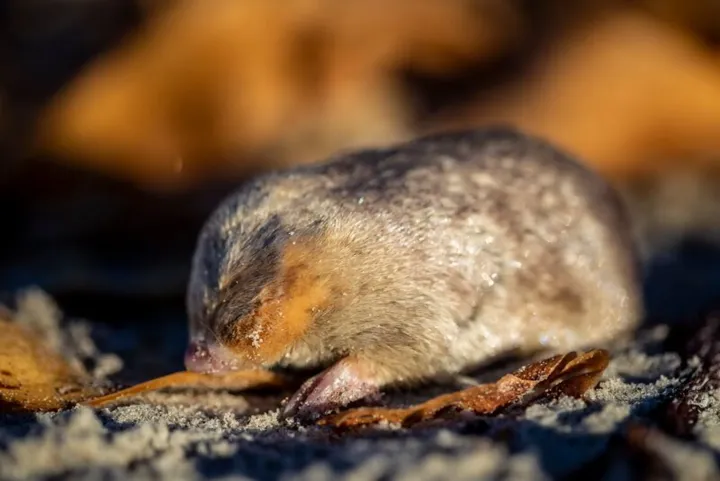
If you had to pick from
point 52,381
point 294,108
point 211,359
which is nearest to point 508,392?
point 211,359

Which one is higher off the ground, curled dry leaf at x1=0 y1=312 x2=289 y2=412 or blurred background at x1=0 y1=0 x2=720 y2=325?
blurred background at x1=0 y1=0 x2=720 y2=325

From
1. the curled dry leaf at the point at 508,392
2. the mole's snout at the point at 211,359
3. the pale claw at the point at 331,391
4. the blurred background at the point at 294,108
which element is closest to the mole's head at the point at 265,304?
the mole's snout at the point at 211,359

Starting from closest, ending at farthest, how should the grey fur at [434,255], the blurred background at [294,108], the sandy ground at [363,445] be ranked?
the sandy ground at [363,445] → the grey fur at [434,255] → the blurred background at [294,108]

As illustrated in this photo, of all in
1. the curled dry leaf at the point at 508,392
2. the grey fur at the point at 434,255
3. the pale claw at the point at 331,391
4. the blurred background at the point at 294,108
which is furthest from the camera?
the blurred background at the point at 294,108

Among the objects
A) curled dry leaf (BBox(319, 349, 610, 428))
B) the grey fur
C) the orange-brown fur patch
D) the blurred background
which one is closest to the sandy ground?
curled dry leaf (BBox(319, 349, 610, 428))

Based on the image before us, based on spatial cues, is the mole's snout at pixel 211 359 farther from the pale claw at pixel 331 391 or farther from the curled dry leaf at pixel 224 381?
the pale claw at pixel 331 391

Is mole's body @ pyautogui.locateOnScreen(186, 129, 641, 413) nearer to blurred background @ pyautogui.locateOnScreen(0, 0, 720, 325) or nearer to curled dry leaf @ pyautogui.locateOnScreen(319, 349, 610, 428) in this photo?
curled dry leaf @ pyautogui.locateOnScreen(319, 349, 610, 428)
